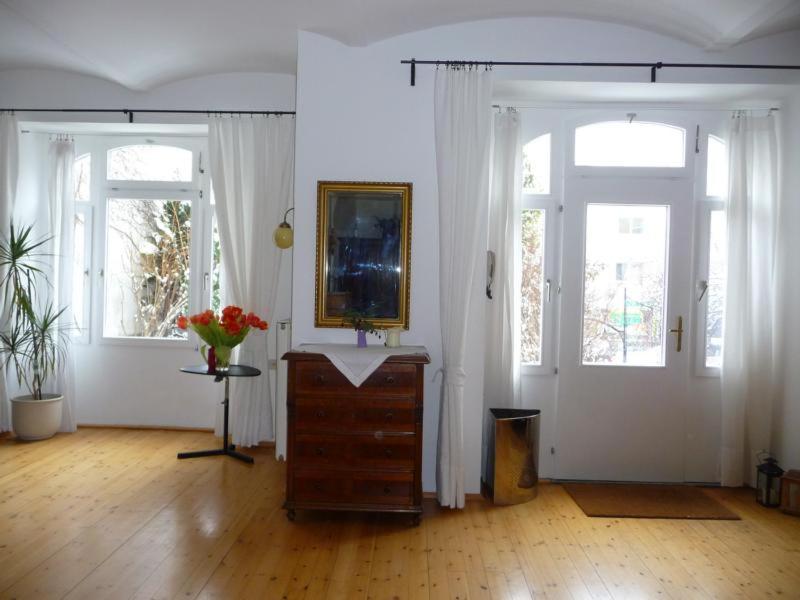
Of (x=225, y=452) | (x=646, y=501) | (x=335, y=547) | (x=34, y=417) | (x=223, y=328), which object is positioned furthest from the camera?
(x=34, y=417)

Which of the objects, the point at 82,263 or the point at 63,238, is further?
the point at 82,263

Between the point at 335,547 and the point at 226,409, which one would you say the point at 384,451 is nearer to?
the point at 335,547

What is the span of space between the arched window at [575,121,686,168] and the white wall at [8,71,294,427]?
238 centimetres

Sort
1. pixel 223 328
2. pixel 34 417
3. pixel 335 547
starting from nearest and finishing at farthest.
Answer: pixel 335 547 < pixel 223 328 < pixel 34 417

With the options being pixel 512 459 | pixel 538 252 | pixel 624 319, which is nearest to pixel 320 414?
pixel 512 459

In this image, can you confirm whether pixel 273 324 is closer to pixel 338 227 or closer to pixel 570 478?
pixel 338 227

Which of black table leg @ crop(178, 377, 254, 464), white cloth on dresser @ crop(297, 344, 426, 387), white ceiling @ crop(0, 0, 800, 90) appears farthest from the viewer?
black table leg @ crop(178, 377, 254, 464)

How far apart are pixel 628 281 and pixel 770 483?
1600 millimetres

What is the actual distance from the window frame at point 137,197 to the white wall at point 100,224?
0.07 m

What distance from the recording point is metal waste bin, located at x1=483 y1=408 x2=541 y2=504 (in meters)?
4.02

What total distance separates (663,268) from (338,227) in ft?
7.86

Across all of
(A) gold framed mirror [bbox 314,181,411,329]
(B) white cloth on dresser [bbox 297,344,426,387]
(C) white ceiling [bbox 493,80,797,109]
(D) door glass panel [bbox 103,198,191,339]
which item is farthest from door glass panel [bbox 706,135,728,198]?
(D) door glass panel [bbox 103,198,191,339]

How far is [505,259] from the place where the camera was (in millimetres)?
4383

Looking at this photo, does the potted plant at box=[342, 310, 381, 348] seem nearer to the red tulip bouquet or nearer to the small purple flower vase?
the small purple flower vase
